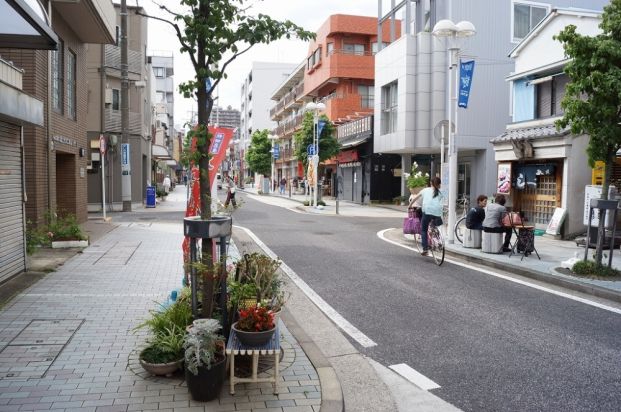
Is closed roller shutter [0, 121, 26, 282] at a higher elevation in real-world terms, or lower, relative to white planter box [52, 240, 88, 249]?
higher

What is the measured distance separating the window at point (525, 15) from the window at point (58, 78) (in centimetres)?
2216

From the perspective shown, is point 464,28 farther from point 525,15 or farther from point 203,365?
point 525,15

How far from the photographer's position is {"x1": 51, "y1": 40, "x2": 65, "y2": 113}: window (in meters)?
14.8

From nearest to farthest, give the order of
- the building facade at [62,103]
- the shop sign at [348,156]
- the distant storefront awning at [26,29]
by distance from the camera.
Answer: the distant storefront awning at [26,29] → the building facade at [62,103] → the shop sign at [348,156]

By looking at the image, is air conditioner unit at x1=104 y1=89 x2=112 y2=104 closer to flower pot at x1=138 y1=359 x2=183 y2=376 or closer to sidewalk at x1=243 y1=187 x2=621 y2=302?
sidewalk at x1=243 y1=187 x2=621 y2=302

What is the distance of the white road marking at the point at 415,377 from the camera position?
4.73m

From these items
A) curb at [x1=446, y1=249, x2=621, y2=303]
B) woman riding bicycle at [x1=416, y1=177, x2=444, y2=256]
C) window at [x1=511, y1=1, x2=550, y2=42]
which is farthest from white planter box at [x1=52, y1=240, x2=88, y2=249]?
window at [x1=511, y1=1, x2=550, y2=42]

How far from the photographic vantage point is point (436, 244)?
37.4 ft

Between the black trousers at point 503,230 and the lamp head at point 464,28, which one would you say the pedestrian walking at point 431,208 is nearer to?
the black trousers at point 503,230

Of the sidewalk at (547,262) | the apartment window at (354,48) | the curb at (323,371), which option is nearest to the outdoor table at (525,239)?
the sidewalk at (547,262)

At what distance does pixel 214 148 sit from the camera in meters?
6.61

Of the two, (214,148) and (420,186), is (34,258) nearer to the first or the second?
(214,148)

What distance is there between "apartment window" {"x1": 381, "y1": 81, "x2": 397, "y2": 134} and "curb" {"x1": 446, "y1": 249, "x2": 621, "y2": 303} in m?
19.7

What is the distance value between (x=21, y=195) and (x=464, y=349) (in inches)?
307
